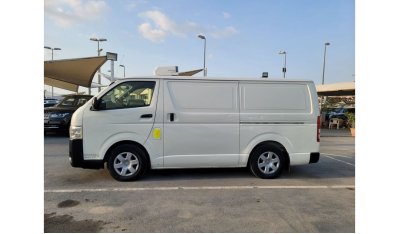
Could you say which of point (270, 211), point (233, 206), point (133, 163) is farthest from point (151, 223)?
point (133, 163)

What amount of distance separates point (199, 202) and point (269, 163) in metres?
2.07

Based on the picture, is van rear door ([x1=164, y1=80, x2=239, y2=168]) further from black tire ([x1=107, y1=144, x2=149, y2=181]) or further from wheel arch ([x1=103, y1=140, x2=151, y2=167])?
black tire ([x1=107, y1=144, x2=149, y2=181])

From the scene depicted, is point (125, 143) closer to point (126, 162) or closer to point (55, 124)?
point (126, 162)

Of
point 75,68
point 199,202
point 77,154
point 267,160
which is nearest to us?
point 199,202

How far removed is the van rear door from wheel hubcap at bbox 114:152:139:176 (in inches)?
22.3

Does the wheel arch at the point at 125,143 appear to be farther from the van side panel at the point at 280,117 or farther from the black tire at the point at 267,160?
the black tire at the point at 267,160

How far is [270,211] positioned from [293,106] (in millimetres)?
2469

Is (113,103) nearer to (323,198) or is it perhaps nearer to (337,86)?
(323,198)

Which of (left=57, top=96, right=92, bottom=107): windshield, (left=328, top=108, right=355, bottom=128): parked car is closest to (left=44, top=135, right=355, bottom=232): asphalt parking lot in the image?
(left=57, top=96, right=92, bottom=107): windshield

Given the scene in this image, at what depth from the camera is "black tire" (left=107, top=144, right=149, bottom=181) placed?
581cm

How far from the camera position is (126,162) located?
5.87 m

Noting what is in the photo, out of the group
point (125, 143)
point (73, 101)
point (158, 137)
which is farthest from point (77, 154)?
point (73, 101)

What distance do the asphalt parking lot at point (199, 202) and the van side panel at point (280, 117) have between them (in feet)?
2.18

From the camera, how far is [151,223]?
13.0 feet
